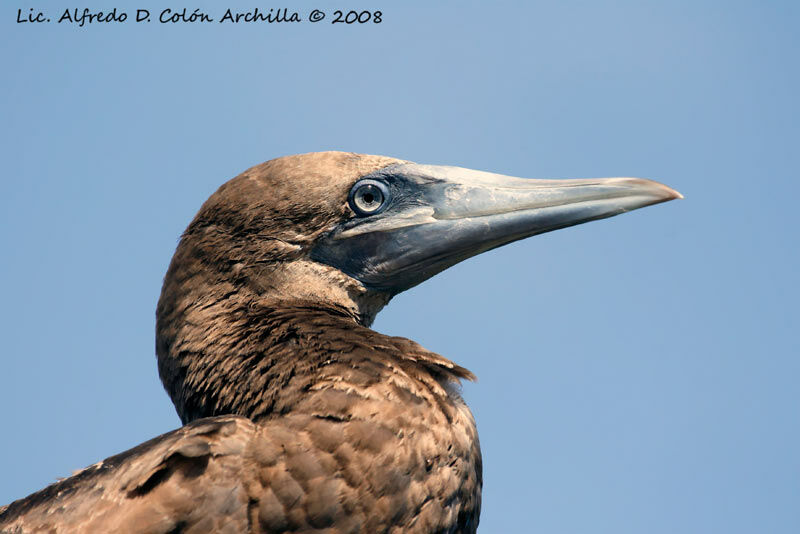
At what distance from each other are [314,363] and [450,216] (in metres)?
1.19

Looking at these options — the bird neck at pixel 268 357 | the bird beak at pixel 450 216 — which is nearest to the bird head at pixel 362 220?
the bird beak at pixel 450 216

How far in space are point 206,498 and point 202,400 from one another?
83cm

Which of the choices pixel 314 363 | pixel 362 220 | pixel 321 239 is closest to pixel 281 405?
pixel 314 363

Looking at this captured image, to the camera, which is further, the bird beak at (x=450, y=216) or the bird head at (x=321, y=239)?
the bird beak at (x=450, y=216)

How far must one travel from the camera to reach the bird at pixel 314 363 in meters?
3.93

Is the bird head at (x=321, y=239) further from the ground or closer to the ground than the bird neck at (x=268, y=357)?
further from the ground

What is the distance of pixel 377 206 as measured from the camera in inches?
207

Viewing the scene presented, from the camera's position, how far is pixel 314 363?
4.42 m

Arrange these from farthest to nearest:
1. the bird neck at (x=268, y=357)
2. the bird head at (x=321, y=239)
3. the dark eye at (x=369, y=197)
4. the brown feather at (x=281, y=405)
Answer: the dark eye at (x=369, y=197) < the bird head at (x=321, y=239) < the bird neck at (x=268, y=357) < the brown feather at (x=281, y=405)

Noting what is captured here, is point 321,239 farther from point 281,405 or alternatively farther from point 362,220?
point 281,405

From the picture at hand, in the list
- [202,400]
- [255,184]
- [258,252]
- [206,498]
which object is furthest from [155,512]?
[255,184]

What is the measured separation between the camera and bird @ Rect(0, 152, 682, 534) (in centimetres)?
393

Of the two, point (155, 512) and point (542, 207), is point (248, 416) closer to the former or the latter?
point (155, 512)

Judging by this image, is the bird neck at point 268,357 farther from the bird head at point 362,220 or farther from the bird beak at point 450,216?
the bird beak at point 450,216
